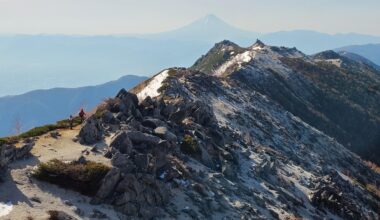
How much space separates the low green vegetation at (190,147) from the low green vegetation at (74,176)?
1400cm

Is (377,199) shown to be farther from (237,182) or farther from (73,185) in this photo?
(73,185)

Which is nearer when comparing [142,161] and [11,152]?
[11,152]

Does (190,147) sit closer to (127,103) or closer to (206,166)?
(206,166)

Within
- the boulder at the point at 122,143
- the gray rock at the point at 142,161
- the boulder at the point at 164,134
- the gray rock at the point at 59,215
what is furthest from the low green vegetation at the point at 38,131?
the gray rock at the point at 59,215

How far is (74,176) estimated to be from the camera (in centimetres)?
3136

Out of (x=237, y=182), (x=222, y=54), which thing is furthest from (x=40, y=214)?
(x=222, y=54)

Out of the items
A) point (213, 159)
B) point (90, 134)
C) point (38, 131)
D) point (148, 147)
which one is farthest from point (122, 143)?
point (213, 159)

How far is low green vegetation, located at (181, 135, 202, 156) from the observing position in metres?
45.1

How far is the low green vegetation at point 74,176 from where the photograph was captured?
102 feet

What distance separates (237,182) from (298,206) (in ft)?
23.4

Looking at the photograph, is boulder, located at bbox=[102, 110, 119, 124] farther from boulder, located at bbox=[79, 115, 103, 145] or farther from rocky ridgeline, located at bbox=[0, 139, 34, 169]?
rocky ridgeline, located at bbox=[0, 139, 34, 169]

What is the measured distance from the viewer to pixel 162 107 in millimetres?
52625

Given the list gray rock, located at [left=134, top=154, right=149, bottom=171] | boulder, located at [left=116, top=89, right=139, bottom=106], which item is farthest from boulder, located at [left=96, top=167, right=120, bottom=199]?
boulder, located at [left=116, top=89, right=139, bottom=106]

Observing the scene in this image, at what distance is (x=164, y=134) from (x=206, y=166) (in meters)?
4.99
